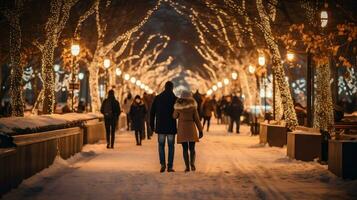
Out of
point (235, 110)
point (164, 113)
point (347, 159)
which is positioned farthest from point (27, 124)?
point (235, 110)

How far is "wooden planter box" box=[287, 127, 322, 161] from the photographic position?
20.8 metres

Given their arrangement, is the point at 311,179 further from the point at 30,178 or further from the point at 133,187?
the point at 30,178

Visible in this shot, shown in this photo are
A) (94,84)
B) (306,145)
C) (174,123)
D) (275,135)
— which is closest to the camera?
(174,123)

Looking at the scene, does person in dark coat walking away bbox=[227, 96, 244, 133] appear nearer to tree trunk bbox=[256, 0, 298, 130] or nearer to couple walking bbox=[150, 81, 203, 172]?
tree trunk bbox=[256, 0, 298, 130]

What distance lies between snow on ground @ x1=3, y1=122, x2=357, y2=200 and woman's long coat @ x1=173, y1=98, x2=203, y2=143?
0.80m

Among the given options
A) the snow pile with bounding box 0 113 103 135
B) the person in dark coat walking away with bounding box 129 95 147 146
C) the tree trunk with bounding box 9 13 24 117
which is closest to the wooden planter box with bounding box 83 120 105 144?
the person in dark coat walking away with bounding box 129 95 147 146

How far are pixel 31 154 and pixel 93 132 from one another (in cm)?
1364

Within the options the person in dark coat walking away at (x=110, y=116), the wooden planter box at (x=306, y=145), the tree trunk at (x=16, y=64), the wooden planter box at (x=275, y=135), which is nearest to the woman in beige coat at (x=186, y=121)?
the wooden planter box at (x=306, y=145)

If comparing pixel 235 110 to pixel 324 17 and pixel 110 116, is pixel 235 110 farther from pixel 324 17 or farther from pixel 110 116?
pixel 324 17

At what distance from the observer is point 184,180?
51.3ft

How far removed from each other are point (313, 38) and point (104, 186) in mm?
6594

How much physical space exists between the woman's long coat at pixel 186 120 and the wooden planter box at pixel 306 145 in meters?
4.26

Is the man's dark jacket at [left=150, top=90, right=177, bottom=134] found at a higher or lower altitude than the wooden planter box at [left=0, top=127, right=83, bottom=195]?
higher

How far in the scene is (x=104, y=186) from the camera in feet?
47.2
